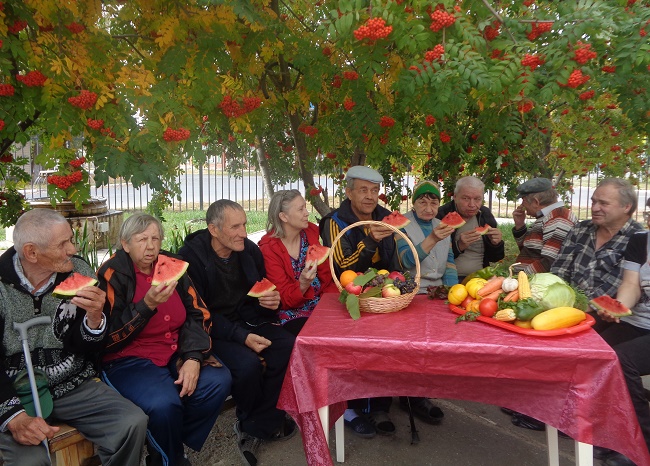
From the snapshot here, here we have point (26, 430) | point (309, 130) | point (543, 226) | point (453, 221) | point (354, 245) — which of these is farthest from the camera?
point (309, 130)

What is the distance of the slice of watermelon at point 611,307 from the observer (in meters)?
2.97

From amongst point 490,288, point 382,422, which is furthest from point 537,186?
point 382,422

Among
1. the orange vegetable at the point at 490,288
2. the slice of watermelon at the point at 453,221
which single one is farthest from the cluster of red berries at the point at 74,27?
the orange vegetable at the point at 490,288

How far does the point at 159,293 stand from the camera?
Result: 9.21ft

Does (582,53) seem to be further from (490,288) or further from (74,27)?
(74,27)

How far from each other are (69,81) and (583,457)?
3.61m

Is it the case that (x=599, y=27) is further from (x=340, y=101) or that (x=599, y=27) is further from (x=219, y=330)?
(x=219, y=330)

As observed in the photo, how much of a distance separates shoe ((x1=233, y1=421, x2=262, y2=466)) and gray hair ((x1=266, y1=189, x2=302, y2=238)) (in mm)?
1400

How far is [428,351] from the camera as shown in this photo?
99.5 inches

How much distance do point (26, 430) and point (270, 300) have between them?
157 cm

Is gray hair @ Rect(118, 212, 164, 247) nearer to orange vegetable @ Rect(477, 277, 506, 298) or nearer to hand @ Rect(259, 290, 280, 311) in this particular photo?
hand @ Rect(259, 290, 280, 311)

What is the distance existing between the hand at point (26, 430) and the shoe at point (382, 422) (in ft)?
6.93

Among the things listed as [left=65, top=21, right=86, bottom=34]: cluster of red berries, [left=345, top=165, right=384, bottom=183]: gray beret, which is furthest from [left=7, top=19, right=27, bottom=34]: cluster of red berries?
[left=345, top=165, right=384, bottom=183]: gray beret

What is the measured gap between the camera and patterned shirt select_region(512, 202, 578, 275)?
428cm
